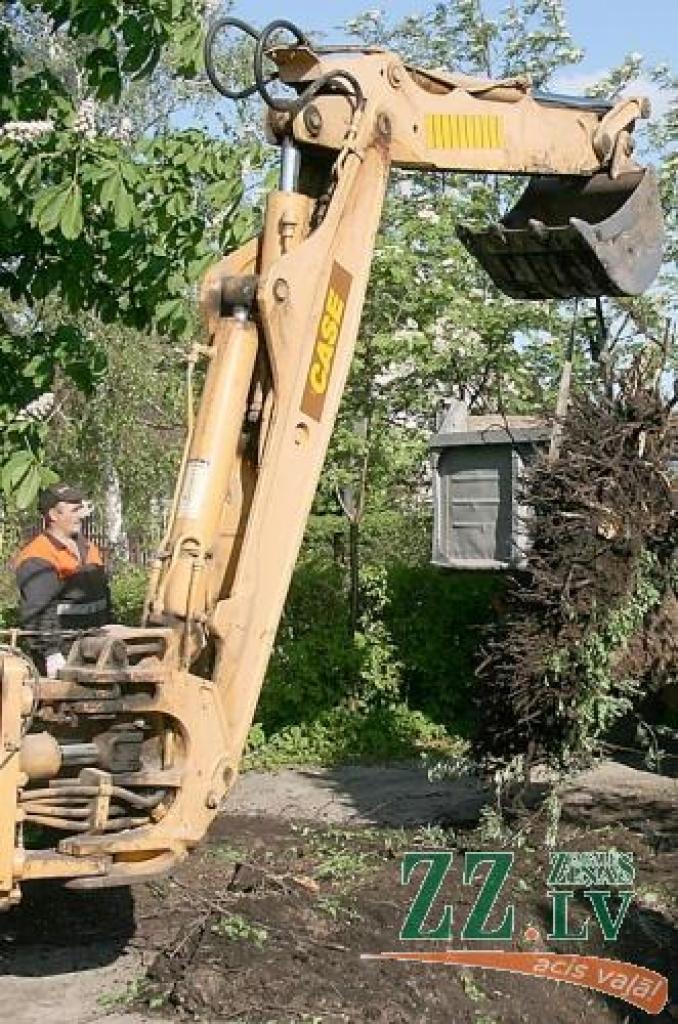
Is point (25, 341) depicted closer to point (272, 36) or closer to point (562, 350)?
point (272, 36)

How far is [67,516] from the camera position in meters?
7.44

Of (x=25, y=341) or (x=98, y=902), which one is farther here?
(x=25, y=341)

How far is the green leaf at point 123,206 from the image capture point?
691cm

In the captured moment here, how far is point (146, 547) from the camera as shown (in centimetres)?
1831

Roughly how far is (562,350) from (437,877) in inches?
346

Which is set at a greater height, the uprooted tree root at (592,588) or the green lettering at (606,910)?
the uprooted tree root at (592,588)

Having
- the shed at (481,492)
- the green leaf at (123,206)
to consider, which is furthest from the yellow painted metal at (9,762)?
the shed at (481,492)

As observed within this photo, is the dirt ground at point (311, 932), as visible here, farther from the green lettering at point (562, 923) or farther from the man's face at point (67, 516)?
the man's face at point (67, 516)

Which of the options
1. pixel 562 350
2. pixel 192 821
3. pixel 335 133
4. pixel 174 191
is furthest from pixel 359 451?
pixel 192 821

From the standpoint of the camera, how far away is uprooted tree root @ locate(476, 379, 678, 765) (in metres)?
7.21

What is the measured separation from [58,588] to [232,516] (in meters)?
1.81

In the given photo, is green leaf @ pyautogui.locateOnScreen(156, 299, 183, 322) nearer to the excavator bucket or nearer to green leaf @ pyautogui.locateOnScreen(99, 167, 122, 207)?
green leaf @ pyautogui.locateOnScreen(99, 167, 122, 207)

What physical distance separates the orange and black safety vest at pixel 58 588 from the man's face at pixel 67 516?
0.07m

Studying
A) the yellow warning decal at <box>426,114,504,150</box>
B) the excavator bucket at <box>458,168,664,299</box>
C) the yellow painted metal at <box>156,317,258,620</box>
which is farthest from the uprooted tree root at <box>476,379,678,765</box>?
the yellow painted metal at <box>156,317,258,620</box>
